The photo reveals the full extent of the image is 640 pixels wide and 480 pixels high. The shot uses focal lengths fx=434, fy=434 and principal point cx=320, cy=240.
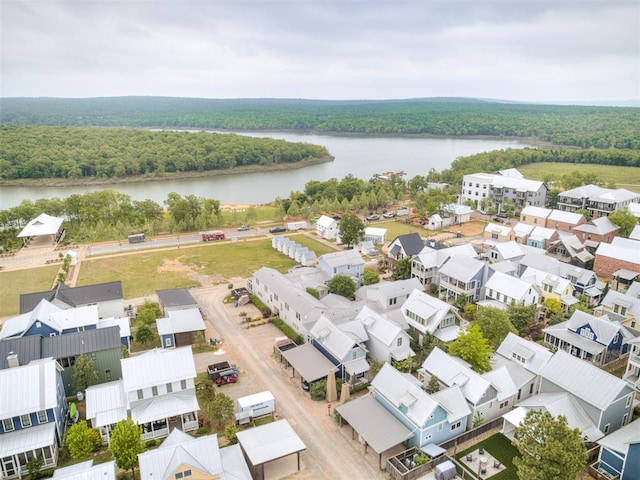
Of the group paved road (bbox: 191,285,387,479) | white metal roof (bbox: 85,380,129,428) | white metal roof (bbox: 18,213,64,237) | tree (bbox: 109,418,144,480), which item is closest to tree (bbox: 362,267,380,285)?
paved road (bbox: 191,285,387,479)

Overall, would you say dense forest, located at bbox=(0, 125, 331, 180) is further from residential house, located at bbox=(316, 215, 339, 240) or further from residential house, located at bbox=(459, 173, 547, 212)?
residential house, located at bbox=(316, 215, 339, 240)

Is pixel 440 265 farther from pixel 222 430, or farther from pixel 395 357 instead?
pixel 222 430

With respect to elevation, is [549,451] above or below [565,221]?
below

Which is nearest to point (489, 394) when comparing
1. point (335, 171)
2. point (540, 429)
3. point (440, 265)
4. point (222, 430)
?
point (540, 429)

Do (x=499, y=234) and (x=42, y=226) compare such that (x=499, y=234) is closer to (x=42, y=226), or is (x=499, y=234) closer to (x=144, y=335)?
(x=144, y=335)

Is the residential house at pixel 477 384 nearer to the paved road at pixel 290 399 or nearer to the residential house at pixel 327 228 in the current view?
the paved road at pixel 290 399

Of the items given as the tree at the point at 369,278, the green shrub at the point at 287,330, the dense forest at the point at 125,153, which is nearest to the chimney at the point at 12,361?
the green shrub at the point at 287,330

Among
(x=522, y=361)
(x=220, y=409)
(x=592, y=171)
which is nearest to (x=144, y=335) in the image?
(x=220, y=409)
